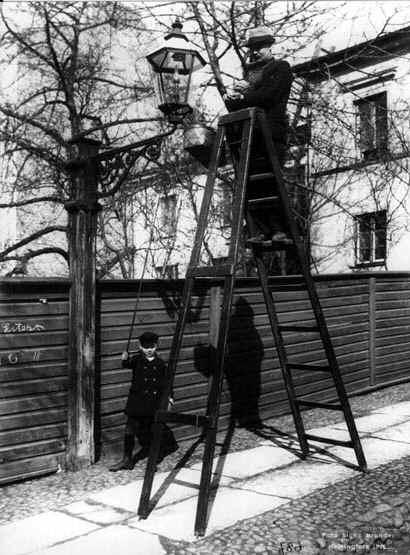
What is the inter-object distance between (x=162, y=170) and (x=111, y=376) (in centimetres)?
869

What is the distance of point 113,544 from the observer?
430cm

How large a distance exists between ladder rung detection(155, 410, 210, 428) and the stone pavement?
2.28 feet

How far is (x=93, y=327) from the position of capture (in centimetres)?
638

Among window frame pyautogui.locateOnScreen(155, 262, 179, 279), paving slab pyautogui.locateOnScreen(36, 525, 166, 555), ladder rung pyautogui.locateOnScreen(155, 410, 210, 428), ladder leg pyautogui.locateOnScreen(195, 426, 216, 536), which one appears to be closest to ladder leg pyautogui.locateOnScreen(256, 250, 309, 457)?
ladder rung pyautogui.locateOnScreen(155, 410, 210, 428)

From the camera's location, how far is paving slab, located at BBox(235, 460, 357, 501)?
17.7 ft

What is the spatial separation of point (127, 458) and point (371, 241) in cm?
1762

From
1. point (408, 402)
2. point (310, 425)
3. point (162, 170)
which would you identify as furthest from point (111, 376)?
point (162, 170)

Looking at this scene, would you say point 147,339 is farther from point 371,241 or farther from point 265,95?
point 371,241

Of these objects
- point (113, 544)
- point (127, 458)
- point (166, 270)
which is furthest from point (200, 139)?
point (166, 270)

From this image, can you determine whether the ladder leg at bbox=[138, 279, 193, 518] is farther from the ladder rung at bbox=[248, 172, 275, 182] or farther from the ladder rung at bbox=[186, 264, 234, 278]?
the ladder rung at bbox=[248, 172, 275, 182]

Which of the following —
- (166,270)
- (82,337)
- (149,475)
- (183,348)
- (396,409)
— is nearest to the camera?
(149,475)

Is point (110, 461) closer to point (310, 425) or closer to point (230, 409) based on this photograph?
point (230, 409)

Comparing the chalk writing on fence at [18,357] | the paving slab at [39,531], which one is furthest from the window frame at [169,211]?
the paving slab at [39,531]

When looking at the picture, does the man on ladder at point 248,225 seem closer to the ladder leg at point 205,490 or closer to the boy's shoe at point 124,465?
the ladder leg at point 205,490
